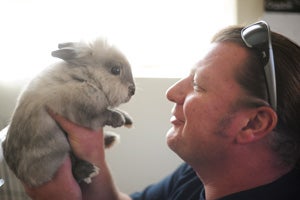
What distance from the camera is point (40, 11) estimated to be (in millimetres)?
1469

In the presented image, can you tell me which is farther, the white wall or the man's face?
the white wall

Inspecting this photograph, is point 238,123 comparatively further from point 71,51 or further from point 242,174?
point 71,51

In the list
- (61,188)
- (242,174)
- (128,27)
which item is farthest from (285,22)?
(61,188)

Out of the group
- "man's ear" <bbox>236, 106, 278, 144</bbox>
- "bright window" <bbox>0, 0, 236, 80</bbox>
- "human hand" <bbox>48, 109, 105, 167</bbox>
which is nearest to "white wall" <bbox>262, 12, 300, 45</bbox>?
"bright window" <bbox>0, 0, 236, 80</bbox>

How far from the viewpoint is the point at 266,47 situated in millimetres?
769

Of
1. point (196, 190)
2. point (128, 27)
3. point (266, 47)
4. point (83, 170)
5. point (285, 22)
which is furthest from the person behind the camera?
point (128, 27)

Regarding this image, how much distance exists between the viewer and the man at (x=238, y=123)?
80 cm

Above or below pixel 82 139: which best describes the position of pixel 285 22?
above

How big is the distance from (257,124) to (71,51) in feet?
1.49

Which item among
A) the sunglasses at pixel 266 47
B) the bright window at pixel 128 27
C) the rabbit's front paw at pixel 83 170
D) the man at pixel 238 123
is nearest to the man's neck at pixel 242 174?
the man at pixel 238 123

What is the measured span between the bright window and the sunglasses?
0.64 meters

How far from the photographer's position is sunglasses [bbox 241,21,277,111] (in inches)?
29.7

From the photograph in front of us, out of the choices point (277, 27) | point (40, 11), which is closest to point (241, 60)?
point (277, 27)

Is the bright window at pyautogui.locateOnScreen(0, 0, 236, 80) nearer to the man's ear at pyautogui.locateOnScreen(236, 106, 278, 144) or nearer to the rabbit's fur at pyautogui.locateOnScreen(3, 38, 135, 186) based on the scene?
the rabbit's fur at pyautogui.locateOnScreen(3, 38, 135, 186)
